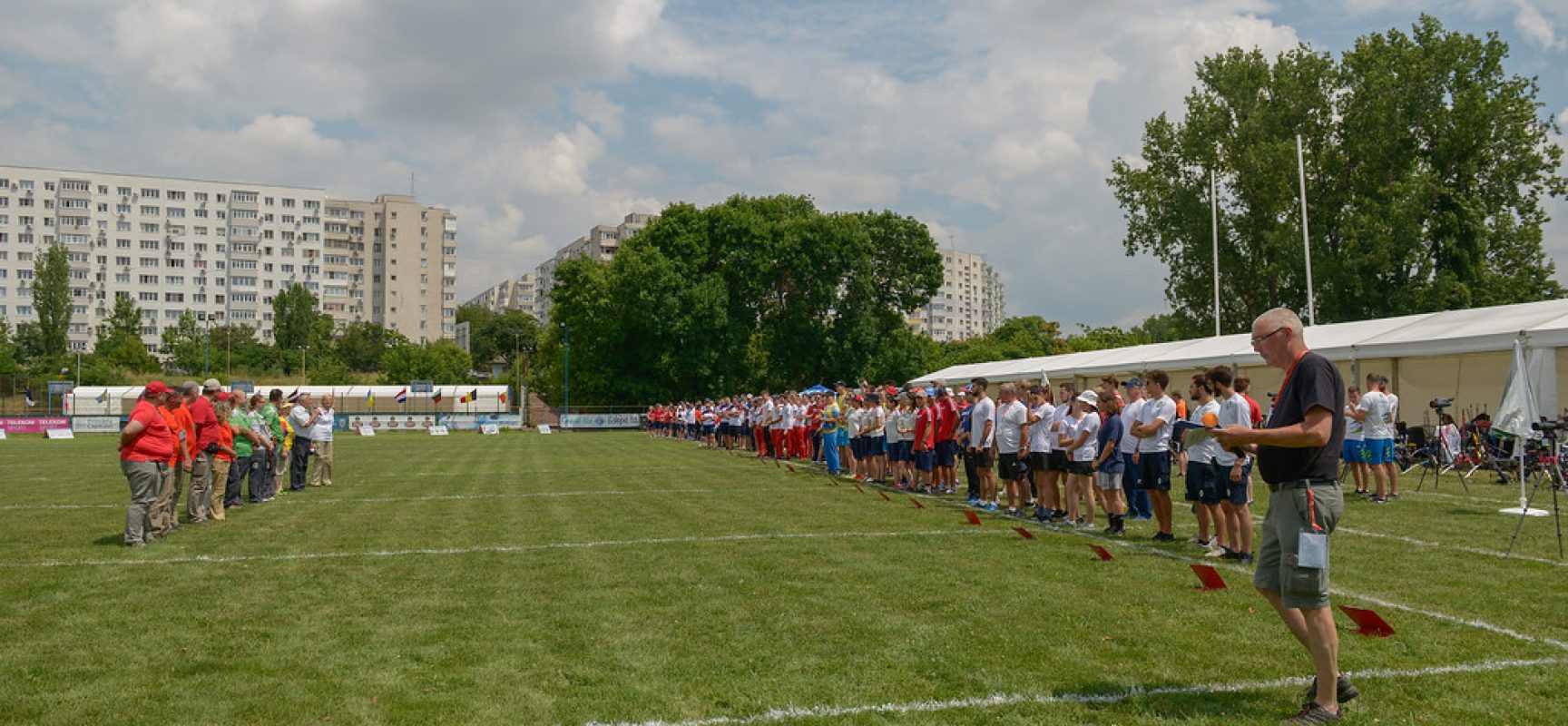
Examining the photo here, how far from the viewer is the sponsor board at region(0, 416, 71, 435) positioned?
173 feet

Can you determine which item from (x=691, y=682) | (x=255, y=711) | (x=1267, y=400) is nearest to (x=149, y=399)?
(x=255, y=711)

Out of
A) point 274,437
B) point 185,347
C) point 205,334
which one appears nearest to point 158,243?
point 205,334

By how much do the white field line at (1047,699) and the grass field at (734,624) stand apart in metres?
0.02

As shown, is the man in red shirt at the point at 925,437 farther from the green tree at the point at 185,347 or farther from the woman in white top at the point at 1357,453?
the green tree at the point at 185,347

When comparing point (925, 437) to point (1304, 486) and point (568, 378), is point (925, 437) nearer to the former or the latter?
point (1304, 486)

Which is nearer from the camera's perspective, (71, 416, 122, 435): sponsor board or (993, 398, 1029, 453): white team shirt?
(993, 398, 1029, 453): white team shirt

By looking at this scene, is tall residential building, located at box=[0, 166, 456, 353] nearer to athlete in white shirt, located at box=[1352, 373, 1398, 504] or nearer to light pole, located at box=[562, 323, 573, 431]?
light pole, located at box=[562, 323, 573, 431]

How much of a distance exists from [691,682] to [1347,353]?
2350 cm

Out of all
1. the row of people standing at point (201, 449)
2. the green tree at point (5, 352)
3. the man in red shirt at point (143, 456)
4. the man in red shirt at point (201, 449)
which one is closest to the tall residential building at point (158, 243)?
the green tree at point (5, 352)

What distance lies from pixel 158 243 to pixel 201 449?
125557 mm

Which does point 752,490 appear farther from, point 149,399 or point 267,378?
point 267,378

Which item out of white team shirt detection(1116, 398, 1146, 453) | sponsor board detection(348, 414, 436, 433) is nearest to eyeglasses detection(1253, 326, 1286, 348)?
white team shirt detection(1116, 398, 1146, 453)

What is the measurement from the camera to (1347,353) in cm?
2433

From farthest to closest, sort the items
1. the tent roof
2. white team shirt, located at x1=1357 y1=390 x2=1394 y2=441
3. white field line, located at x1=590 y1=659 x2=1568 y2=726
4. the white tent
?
the tent roof → the white tent → white team shirt, located at x1=1357 y1=390 x2=1394 y2=441 → white field line, located at x1=590 y1=659 x2=1568 y2=726
